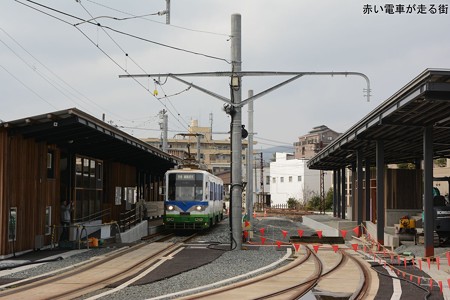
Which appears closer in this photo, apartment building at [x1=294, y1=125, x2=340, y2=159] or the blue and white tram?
the blue and white tram

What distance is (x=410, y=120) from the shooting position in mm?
17688

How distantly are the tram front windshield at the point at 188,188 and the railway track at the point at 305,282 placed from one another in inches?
394

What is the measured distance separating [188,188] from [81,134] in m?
8.28

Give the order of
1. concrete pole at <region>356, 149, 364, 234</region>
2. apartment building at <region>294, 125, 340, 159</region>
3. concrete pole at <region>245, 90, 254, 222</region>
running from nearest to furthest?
concrete pole at <region>356, 149, 364, 234</region>, concrete pole at <region>245, 90, 254, 222</region>, apartment building at <region>294, 125, 340, 159</region>

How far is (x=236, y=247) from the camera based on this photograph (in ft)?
65.7

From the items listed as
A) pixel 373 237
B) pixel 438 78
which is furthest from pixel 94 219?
pixel 438 78

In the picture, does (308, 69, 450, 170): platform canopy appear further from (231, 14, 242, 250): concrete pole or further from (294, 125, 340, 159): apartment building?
(294, 125, 340, 159): apartment building

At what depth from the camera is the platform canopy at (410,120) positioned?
45.1 ft

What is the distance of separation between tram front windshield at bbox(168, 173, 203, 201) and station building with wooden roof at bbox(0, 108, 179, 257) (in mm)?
2201

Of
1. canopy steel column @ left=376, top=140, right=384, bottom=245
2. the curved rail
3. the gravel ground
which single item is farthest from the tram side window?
the curved rail

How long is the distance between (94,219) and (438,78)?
54.7 feet

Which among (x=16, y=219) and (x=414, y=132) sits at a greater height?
Result: (x=414, y=132)

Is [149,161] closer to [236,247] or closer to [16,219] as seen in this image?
[236,247]

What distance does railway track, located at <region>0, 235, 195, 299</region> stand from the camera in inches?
443
